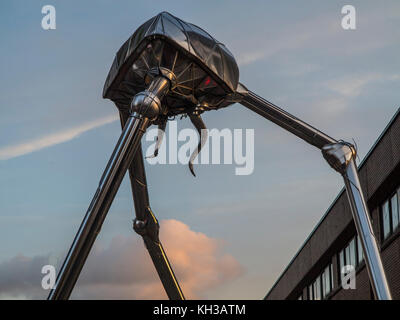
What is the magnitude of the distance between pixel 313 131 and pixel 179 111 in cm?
283

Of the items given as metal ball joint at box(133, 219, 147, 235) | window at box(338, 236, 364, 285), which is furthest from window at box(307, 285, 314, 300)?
metal ball joint at box(133, 219, 147, 235)

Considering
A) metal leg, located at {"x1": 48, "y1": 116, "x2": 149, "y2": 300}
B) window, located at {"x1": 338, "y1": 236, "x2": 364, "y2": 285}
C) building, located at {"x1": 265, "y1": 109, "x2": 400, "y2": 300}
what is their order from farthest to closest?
window, located at {"x1": 338, "y1": 236, "x2": 364, "y2": 285}, building, located at {"x1": 265, "y1": 109, "x2": 400, "y2": 300}, metal leg, located at {"x1": 48, "y1": 116, "x2": 149, "y2": 300}

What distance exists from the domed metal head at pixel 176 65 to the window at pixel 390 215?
949 cm

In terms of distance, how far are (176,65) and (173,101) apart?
119 cm

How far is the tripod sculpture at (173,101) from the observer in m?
13.7

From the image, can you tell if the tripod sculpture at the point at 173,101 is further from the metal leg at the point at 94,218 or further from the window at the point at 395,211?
the window at the point at 395,211

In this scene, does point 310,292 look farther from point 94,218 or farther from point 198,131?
point 94,218

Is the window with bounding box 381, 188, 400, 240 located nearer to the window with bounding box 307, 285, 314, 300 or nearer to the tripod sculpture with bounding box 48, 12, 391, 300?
the tripod sculpture with bounding box 48, 12, 391, 300

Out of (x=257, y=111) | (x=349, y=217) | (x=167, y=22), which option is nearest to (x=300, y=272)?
(x=349, y=217)

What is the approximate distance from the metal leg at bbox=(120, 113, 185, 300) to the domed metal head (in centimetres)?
308

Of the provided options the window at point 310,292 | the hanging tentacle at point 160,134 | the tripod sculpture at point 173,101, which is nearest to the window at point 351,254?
the window at point 310,292

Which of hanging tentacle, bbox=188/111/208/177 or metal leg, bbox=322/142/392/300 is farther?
hanging tentacle, bbox=188/111/208/177

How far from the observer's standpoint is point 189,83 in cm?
1602

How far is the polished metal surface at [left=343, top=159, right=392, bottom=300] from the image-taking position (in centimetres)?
1380
